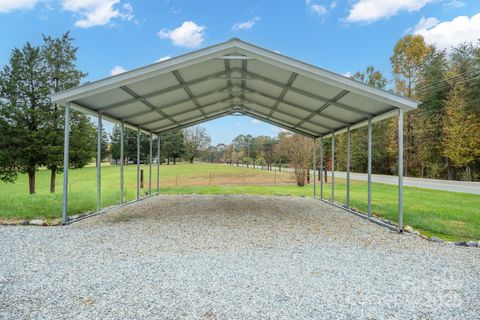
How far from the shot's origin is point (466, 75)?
21.1 metres

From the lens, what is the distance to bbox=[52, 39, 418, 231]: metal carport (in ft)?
18.4

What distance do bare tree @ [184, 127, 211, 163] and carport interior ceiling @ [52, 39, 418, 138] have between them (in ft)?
149

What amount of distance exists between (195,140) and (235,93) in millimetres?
49294

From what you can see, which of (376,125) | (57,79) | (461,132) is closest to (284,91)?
(57,79)

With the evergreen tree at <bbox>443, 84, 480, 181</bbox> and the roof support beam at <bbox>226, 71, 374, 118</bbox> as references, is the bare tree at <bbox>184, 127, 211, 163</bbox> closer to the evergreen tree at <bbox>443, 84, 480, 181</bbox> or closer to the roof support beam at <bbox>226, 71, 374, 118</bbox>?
the evergreen tree at <bbox>443, 84, 480, 181</bbox>

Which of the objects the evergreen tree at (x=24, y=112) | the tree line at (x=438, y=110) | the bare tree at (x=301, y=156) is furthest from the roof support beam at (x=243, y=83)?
the evergreen tree at (x=24, y=112)

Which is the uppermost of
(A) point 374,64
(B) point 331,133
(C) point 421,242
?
(A) point 374,64

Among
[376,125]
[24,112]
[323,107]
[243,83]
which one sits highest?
[376,125]

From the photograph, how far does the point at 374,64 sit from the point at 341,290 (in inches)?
1265

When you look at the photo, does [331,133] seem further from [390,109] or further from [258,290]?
[258,290]

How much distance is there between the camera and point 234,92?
339 inches

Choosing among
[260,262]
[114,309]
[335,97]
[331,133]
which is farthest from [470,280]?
[331,133]

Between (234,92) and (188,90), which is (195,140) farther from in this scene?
(188,90)

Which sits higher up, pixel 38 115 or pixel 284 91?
pixel 38 115
